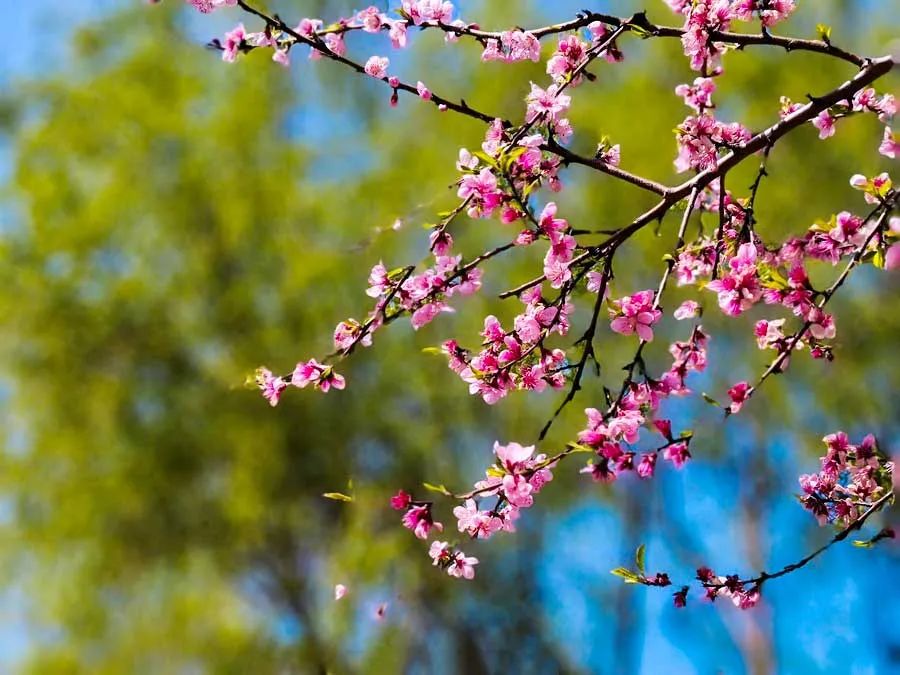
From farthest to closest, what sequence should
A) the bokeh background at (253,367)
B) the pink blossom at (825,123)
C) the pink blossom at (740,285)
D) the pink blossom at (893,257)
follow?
the bokeh background at (253,367) < the pink blossom at (825,123) < the pink blossom at (740,285) < the pink blossom at (893,257)

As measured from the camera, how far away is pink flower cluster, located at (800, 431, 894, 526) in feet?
6.45

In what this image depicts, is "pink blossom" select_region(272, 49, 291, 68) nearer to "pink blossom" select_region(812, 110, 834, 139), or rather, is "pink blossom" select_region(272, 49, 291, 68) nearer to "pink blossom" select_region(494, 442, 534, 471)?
"pink blossom" select_region(494, 442, 534, 471)

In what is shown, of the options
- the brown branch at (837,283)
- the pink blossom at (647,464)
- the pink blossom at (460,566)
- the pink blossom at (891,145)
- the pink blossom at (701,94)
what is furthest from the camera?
the pink blossom at (701,94)

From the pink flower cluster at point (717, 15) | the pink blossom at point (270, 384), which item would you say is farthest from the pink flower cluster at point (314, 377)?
the pink flower cluster at point (717, 15)

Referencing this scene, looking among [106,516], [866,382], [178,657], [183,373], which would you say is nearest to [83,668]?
[178,657]

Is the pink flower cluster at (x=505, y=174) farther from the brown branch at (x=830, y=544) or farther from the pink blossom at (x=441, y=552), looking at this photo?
the brown branch at (x=830, y=544)

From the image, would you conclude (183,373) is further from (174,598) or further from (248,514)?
(174,598)

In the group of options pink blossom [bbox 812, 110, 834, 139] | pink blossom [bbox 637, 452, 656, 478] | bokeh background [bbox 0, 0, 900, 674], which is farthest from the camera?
bokeh background [bbox 0, 0, 900, 674]

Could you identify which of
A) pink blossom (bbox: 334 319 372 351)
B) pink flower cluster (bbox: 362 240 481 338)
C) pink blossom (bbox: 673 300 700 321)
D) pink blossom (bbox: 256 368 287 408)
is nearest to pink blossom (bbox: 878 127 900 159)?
pink blossom (bbox: 673 300 700 321)

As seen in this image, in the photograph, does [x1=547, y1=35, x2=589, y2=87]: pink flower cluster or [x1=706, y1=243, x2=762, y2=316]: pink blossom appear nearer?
[x1=706, y1=243, x2=762, y2=316]: pink blossom

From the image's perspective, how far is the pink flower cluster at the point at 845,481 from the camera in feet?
6.45

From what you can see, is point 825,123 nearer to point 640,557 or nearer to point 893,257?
point 893,257

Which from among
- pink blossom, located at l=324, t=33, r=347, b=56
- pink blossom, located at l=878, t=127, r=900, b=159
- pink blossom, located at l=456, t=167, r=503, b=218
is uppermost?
A: pink blossom, located at l=324, t=33, r=347, b=56

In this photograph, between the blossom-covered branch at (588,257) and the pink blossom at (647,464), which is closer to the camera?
the blossom-covered branch at (588,257)
